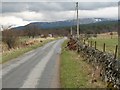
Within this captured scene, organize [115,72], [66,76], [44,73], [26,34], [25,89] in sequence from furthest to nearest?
[26,34], [44,73], [66,76], [25,89], [115,72]

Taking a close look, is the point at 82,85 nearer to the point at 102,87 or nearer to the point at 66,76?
the point at 102,87

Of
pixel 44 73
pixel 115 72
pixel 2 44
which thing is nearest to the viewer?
pixel 115 72

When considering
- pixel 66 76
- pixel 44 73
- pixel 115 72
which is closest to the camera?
pixel 115 72

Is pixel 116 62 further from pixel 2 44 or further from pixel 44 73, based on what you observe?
pixel 2 44

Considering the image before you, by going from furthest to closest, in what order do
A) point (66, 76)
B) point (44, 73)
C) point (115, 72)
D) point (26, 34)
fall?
point (26, 34) < point (44, 73) < point (66, 76) < point (115, 72)

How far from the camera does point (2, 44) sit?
56.9 metres

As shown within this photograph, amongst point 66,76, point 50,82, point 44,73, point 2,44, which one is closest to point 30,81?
point 50,82

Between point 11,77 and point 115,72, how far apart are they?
7009mm

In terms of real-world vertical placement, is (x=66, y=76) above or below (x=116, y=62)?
below

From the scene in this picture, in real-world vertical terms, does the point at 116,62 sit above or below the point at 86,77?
above

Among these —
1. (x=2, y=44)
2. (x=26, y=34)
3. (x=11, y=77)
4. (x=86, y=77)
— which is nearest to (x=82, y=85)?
(x=86, y=77)

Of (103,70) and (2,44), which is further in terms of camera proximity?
(2,44)

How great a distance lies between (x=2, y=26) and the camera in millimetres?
57125

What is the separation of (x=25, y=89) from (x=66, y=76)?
387 centimetres
